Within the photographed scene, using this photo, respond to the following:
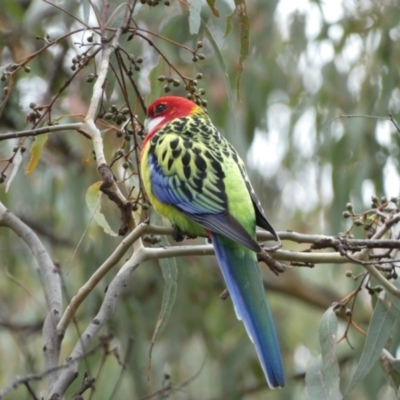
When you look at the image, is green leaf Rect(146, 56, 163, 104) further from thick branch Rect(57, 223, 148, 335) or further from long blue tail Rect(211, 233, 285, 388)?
thick branch Rect(57, 223, 148, 335)

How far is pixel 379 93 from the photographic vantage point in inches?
173

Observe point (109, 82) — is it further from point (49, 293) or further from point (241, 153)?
point (241, 153)

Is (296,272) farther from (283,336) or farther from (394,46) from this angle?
(394,46)

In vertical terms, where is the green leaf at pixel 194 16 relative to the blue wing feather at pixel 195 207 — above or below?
above

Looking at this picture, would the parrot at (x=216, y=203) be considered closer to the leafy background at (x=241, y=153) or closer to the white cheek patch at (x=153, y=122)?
the white cheek patch at (x=153, y=122)

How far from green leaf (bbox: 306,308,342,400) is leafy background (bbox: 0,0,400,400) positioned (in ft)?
5.15

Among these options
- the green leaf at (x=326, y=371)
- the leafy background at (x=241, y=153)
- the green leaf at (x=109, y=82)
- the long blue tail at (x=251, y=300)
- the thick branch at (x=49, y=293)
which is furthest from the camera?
the leafy background at (x=241, y=153)

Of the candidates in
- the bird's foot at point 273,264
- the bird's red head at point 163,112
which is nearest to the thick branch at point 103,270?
the bird's foot at point 273,264

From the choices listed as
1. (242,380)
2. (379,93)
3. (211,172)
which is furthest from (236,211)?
(242,380)

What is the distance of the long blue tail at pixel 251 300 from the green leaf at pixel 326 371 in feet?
0.54

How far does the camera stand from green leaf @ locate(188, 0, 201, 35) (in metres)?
2.30

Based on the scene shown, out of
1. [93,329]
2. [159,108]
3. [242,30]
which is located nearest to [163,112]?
[159,108]

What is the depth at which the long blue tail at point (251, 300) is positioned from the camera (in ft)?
7.18

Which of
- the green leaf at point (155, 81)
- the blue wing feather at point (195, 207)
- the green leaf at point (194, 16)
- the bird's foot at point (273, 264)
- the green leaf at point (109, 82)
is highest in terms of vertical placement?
the green leaf at point (155, 81)
